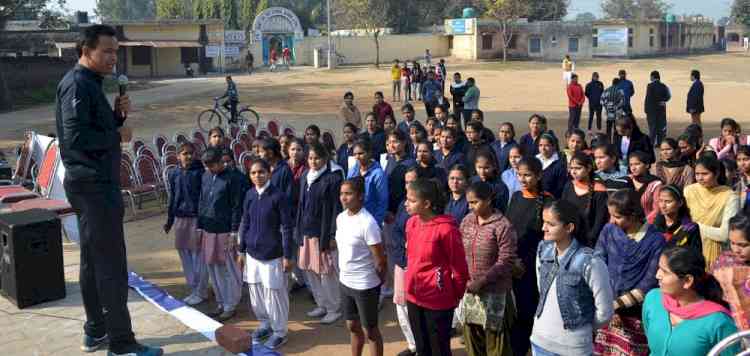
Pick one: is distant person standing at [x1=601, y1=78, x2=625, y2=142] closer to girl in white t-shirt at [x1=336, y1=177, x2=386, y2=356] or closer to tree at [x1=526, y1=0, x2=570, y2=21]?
girl in white t-shirt at [x1=336, y1=177, x2=386, y2=356]

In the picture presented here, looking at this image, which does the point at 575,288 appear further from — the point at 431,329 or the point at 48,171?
the point at 48,171

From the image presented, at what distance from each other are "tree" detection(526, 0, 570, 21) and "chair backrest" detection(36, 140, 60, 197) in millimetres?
52580

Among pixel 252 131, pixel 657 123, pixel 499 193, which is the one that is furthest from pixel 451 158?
pixel 657 123

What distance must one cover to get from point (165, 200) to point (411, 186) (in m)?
7.34

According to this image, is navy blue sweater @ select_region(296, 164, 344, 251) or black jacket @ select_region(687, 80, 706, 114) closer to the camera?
navy blue sweater @ select_region(296, 164, 344, 251)

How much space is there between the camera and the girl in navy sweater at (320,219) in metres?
5.46

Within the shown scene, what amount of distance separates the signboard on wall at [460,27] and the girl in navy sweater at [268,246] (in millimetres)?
44219

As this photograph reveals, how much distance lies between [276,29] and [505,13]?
1545 cm

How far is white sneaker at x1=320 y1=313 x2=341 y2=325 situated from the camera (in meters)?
5.89

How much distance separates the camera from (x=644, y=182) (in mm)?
5273

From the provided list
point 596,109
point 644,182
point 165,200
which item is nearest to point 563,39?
point 596,109

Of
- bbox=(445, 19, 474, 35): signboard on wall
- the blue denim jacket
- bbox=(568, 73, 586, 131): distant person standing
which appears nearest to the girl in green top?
the blue denim jacket

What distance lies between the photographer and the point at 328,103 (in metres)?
24.8

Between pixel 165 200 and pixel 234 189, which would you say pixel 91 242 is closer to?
pixel 234 189
